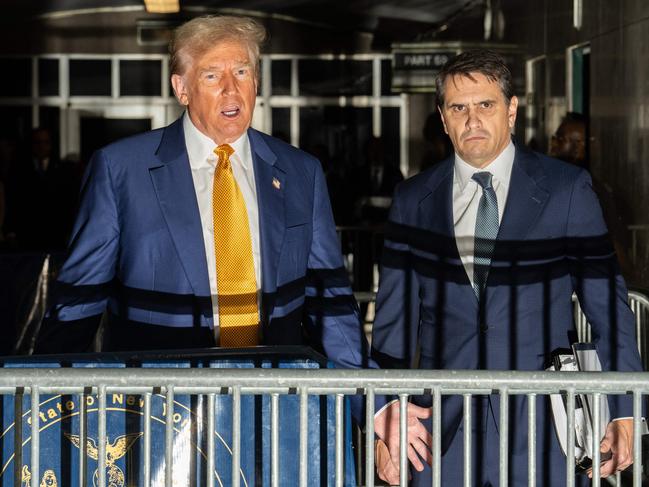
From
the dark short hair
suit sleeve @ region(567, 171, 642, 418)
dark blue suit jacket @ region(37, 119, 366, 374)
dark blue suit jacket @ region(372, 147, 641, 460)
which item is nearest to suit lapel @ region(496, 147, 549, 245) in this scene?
dark blue suit jacket @ region(372, 147, 641, 460)

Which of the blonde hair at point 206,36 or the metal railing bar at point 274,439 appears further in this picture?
the blonde hair at point 206,36

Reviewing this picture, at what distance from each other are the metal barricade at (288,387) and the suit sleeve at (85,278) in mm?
982

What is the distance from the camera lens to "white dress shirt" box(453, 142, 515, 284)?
425cm

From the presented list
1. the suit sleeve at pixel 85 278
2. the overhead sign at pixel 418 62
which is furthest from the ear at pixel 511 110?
the overhead sign at pixel 418 62

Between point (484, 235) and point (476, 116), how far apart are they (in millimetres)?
350

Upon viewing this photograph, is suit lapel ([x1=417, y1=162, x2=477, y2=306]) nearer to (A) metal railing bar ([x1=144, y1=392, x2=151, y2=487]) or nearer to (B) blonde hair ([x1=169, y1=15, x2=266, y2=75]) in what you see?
(B) blonde hair ([x1=169, y1=15, x2=266, y2=75])

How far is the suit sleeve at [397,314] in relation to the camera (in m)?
4.34

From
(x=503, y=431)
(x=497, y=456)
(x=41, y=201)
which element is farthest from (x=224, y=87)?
(x=41, y=201)

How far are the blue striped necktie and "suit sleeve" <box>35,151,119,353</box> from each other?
3.46 feet

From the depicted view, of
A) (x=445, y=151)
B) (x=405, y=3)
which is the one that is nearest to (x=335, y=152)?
(x=405, y=3)

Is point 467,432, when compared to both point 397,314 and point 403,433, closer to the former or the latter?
point 403,433

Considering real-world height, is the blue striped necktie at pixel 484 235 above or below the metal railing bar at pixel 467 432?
above

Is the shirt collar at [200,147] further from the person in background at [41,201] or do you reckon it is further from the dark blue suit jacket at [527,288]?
the person in background at [41,201]

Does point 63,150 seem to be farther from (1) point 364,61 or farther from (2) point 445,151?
(2) point 445,151
